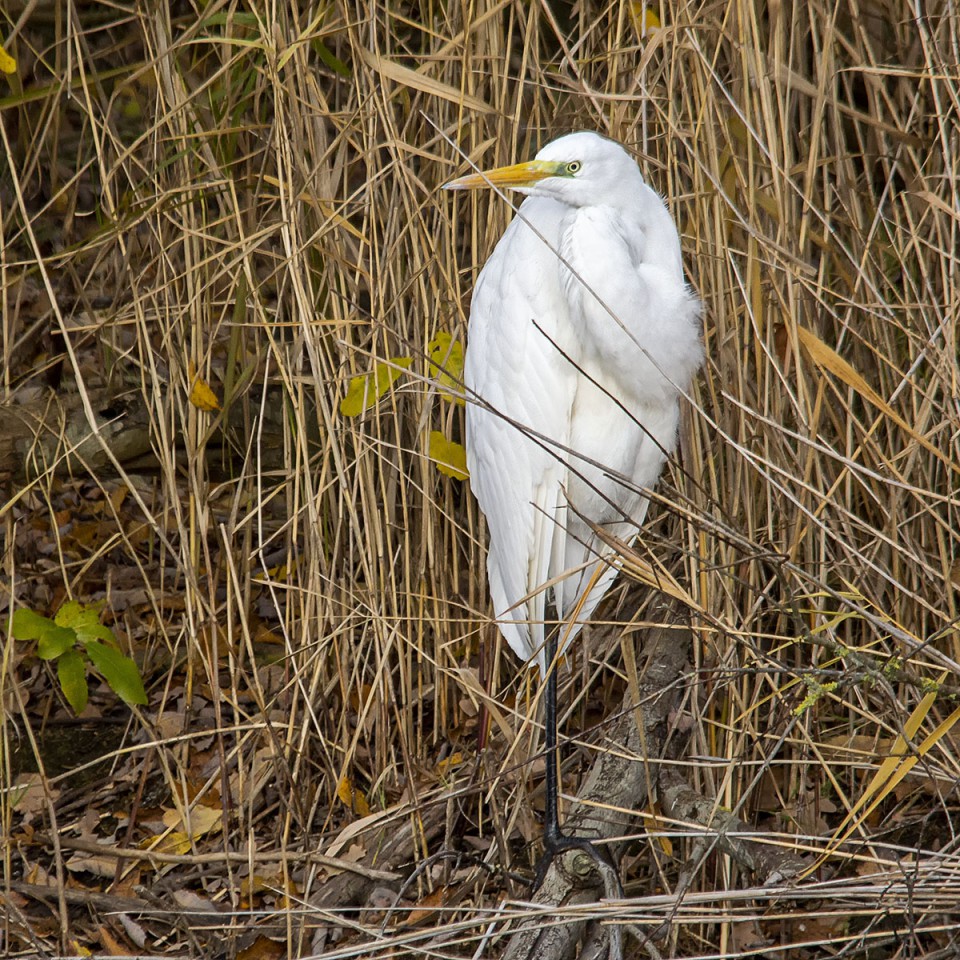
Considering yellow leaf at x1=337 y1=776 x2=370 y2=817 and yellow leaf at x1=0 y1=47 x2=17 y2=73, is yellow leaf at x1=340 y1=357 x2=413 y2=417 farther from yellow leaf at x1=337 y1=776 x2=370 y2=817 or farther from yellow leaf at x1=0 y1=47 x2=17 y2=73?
yellow leaf at x1=0 y1=47 x2=17 y2=73

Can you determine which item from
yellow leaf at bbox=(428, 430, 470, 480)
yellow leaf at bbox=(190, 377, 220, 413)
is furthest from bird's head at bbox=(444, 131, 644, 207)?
yellow leaf at bbox=(190, 377, 220, 413)

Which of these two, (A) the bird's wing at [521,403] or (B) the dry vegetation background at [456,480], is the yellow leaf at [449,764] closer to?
(B) the dry vegetation background at [456,480]

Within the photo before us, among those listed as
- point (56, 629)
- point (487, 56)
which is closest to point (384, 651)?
point (56, 629)

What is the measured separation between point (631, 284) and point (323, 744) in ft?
3.19

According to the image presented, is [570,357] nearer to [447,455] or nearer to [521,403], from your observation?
[521,403]

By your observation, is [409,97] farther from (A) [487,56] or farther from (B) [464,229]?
(B) [464,229]

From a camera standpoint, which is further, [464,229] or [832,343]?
[464,229]

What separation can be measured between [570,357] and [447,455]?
0.34 meters

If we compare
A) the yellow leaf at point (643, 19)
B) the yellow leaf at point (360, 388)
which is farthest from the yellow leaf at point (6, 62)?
the yellow leaf at point (643, 19)

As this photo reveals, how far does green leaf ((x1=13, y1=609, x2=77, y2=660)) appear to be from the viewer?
6.55ft

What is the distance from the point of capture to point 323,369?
201cm

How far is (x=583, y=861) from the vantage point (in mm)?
1623

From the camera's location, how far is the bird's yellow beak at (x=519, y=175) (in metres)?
1.54

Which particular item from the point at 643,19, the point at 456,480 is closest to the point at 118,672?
the point at 456,480
